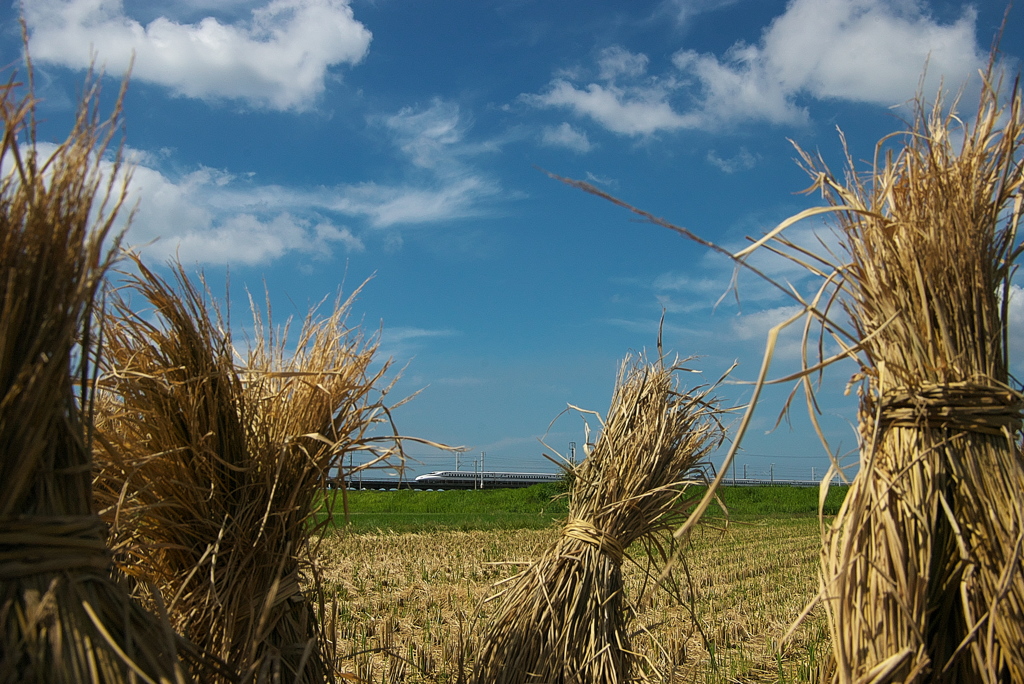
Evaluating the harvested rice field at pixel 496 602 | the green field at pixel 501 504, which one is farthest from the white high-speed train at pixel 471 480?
the harvested rice field at pixel 496 602

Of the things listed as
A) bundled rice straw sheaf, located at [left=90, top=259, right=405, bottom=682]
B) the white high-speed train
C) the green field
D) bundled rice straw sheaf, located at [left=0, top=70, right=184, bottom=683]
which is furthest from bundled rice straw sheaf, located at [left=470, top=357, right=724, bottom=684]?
the white high-speed train

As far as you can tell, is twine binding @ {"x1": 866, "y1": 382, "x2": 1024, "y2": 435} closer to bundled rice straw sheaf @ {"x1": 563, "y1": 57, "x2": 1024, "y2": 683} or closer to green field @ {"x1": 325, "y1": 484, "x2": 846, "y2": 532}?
bundled rice straw sheaf @ {"x1": 563, "y1": 57, "x2": 1024, "y2": 683}

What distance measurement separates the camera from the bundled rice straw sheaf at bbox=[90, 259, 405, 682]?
2.01 meters

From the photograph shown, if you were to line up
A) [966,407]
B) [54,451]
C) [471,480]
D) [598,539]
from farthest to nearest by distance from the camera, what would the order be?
[471,480]
[598,539]
[966,407]
[54,451]

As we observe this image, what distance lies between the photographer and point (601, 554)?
9.91 feet

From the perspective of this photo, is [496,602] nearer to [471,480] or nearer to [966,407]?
[966,407]

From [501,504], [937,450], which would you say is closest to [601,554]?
[937,450]

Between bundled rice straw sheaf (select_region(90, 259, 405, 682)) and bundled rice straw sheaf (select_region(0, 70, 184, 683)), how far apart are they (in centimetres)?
48

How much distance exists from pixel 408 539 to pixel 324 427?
29.5 ft

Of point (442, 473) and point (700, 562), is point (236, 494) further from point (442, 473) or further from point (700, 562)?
point (442, 473)

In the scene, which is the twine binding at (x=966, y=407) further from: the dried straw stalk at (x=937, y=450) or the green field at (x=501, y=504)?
the green field at (x=501, y=504)

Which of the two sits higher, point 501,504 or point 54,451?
point 54,451

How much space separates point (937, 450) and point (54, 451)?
204cm

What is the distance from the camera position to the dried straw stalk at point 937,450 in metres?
1.83
